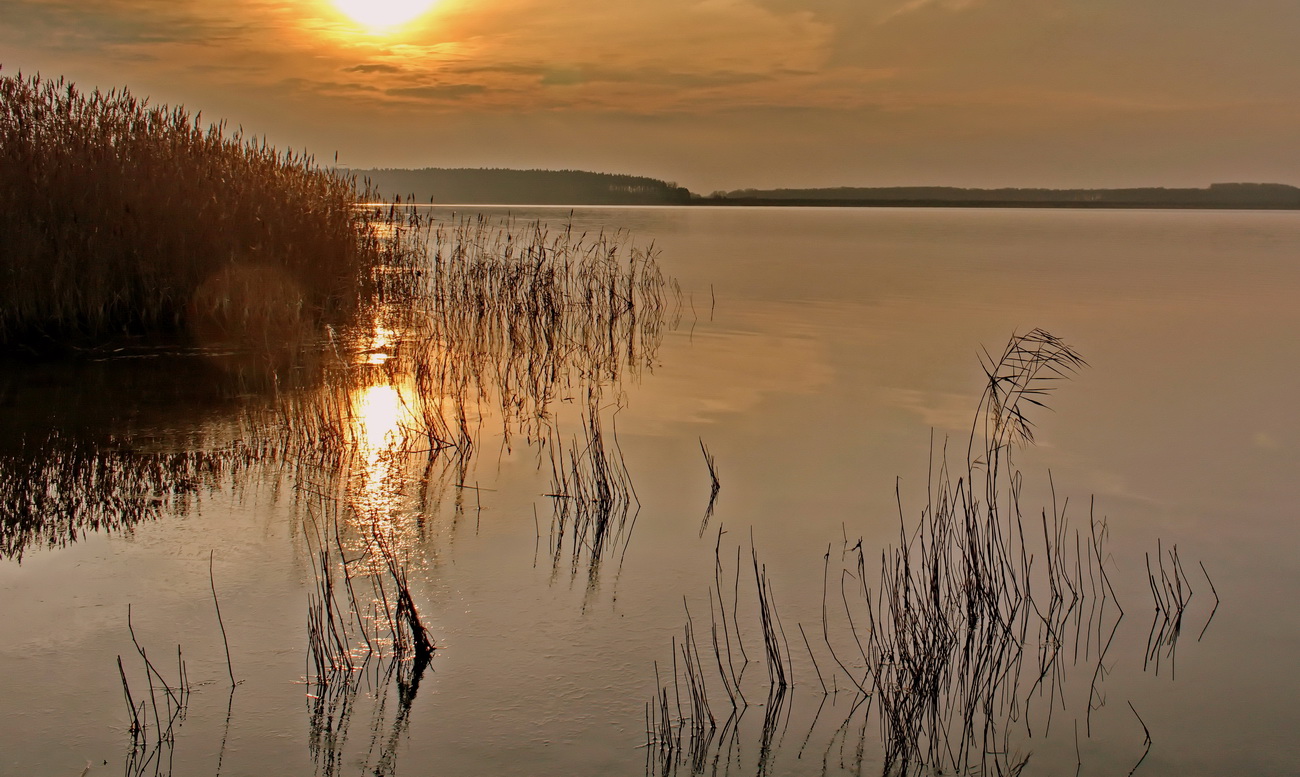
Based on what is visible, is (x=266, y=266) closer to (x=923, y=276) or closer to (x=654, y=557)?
(x=654, y=557)

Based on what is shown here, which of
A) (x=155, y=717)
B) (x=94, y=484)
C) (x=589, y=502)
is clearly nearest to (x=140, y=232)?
(x=94, y=484)

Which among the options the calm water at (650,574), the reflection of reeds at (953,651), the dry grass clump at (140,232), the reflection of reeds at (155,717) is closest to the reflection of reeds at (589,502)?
the calm water at (650,574)

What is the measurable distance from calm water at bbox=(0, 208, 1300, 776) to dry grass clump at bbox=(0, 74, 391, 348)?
133 centimetres

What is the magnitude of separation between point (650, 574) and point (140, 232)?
329 inches

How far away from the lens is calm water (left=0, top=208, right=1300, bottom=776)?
3.39 metres

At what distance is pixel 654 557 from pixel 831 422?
355 centimetres

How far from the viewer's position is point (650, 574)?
4.91m

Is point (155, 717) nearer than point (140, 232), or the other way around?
point (155, 717)

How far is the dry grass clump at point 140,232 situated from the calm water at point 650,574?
4.35 ft

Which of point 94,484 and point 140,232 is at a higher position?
point 140,232

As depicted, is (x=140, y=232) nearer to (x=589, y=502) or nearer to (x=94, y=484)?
(x=94, y=484)

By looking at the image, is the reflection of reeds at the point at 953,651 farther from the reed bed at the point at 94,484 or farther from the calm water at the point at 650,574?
the reed bed at the point at 94,484

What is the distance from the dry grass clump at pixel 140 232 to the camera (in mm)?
10234

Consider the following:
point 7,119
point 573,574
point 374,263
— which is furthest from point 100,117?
point 573,574
